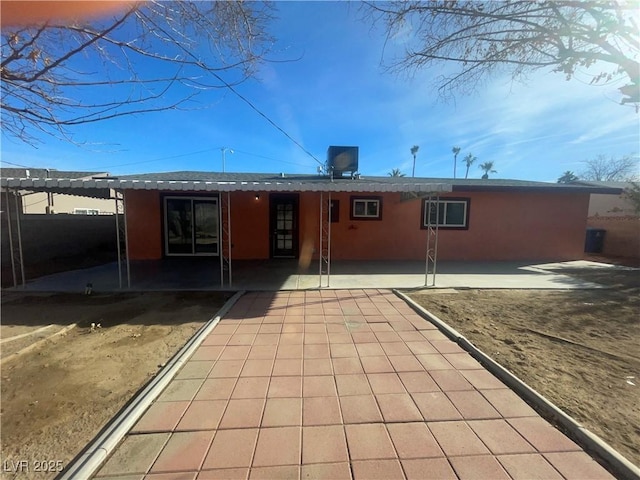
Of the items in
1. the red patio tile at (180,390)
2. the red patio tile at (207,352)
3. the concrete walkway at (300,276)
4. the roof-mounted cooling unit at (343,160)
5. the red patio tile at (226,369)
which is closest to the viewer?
the red patio tile at (180,390)

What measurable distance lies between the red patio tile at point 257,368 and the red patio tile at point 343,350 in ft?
2.45

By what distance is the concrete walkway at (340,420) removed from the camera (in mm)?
1884

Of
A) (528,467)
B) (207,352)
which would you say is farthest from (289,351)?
Result: (528,467)

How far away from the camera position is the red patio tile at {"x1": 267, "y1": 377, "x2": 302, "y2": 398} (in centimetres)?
268

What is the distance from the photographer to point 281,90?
6891mm

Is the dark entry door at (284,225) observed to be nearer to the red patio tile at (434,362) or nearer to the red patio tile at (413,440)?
the red patio tile at (434,362)

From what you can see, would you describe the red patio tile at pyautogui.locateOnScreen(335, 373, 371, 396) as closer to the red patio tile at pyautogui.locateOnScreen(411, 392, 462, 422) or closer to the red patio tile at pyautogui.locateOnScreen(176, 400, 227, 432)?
the red patio tile at pyautogui.locateOnScreen(411, 392, 462, 422)

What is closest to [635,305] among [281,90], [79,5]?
[281,90]

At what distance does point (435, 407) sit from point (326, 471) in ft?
3.72

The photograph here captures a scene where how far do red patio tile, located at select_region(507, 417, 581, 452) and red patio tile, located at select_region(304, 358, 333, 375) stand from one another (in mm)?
1610

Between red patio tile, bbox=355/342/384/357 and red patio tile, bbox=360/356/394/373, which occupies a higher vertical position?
red patio tile, bbox=360/356/394/373

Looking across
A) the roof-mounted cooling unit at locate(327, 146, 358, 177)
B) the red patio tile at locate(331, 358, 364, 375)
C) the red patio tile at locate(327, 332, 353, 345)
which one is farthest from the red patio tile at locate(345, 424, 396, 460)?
the roof-mounted cooling unit at locate(327, 146, 358, 177)

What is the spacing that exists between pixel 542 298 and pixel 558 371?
337 cm

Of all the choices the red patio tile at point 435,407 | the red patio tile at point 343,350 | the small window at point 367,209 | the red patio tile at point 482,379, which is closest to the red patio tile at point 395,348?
the red patio tile at point 343,350
